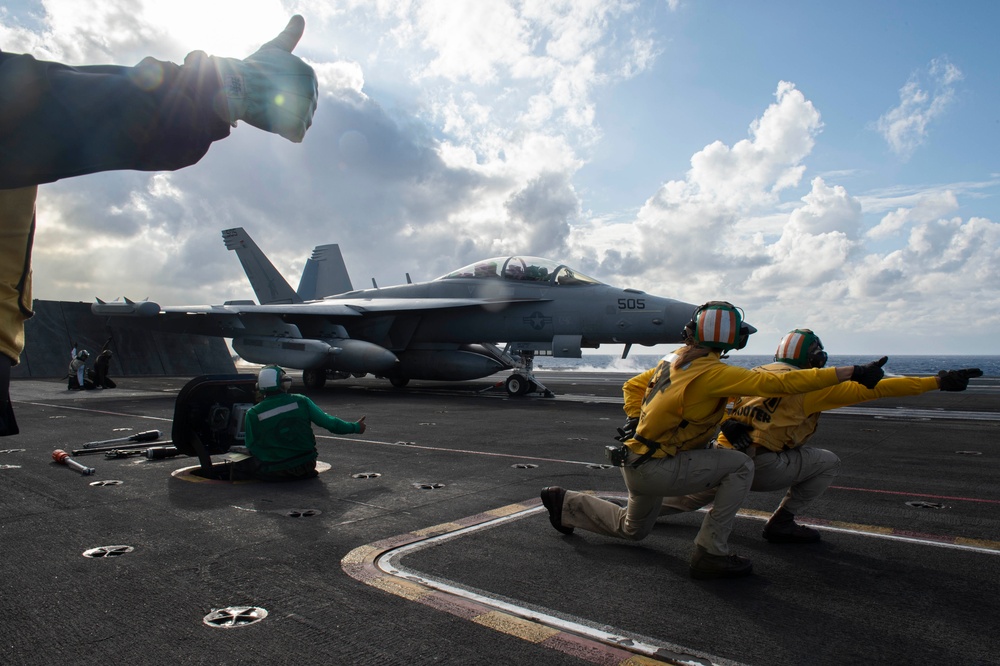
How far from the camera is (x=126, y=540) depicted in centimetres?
428

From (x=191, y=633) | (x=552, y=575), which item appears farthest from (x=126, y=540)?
(x=552, y=575)

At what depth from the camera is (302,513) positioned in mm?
4996

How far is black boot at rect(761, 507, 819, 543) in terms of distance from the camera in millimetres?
4336

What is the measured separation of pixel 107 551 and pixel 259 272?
79.3 feet

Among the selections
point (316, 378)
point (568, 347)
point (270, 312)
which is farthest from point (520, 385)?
point (270, 312)

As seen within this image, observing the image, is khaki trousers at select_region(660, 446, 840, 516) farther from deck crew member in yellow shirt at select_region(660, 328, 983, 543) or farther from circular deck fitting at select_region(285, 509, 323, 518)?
circular deck fitting at select_region(285, 509, 323, 518)

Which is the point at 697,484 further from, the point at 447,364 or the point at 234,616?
the point at 447,364

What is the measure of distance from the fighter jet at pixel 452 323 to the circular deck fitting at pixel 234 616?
13638 millimetres

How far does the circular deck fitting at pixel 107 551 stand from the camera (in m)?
3.96

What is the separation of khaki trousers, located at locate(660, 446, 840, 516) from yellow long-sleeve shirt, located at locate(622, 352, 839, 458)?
2.36ft

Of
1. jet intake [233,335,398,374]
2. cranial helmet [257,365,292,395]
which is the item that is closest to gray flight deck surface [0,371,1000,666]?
cranial helmet [257,365,292,395]

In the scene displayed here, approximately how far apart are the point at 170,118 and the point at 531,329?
1624 centimetres

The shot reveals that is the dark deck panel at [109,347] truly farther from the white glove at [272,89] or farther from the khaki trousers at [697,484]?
the white glove at [272,89]

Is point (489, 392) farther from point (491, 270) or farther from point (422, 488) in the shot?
point (422, 488)
